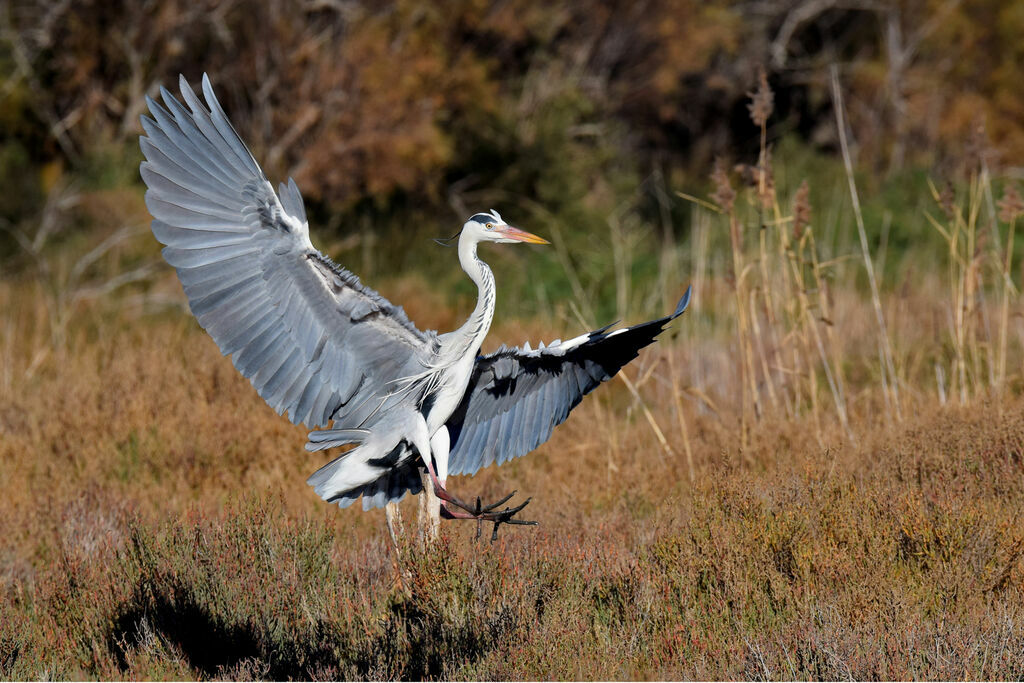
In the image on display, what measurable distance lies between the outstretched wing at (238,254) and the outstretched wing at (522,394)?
0.48m

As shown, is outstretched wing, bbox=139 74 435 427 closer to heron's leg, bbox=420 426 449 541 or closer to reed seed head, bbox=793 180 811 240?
heron's leg, bbox=420 426 449 541

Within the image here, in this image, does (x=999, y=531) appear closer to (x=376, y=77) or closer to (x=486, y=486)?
(x=486, y=486)

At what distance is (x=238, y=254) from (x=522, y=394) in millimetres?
1237

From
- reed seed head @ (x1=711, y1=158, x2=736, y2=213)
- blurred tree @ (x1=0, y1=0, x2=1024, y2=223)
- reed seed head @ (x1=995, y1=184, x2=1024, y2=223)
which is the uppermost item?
blurred tree @ (x1=0, y1=0, x2=1024, y2=223)

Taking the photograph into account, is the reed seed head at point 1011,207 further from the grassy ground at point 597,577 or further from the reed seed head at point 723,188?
the reed seed head at point 723,188

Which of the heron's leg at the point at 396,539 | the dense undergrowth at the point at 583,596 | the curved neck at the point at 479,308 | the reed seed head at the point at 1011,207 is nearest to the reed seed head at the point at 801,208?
the reed seed head at the point at 1011,207

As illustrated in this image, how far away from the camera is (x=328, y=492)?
13.8 feet

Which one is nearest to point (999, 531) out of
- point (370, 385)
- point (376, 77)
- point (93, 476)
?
point (370, 385)

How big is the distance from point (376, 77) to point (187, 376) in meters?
5.04

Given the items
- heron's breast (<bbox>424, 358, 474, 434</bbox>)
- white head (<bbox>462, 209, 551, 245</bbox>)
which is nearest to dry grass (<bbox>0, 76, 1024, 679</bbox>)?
heron's breast (<bbox>424, 358, 474, 434</bbox>)

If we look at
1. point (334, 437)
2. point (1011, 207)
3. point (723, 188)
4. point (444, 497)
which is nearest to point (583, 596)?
point (444, 497)

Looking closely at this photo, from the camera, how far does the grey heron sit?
4.06 metres

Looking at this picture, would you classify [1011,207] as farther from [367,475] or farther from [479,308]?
[367,475]

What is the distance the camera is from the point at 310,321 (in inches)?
163
